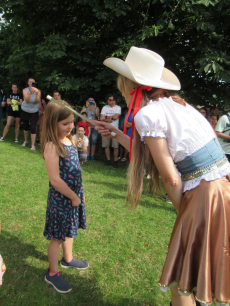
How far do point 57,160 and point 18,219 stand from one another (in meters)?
1.88

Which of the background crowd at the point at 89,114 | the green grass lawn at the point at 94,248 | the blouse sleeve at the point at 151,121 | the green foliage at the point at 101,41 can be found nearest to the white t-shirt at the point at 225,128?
the background crowd at the point at 89,114

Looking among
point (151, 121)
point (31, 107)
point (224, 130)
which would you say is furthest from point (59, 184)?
point (31, 107)

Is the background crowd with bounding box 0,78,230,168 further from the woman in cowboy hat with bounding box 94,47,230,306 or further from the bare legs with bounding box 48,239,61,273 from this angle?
the woman in cowboy hat with bounding box 94,47,230,306

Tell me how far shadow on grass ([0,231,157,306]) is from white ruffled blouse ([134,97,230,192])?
5.11 feet

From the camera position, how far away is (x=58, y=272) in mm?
2469

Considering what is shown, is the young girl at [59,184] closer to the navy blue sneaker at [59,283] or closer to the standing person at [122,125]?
the navy blue sneaker at [59,283]

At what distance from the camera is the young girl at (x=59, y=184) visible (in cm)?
220

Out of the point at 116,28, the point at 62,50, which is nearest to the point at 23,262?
the point at 62,50

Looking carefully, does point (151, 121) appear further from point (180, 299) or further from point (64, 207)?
point (64, 207)

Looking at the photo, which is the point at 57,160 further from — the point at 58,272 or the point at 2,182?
the point at 2,182

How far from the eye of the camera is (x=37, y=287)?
7.95 feet

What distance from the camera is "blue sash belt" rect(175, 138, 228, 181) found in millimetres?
1527

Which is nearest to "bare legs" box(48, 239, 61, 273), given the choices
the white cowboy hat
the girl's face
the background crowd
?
the girl's face

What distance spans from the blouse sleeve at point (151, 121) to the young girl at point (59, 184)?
3.21 ft
